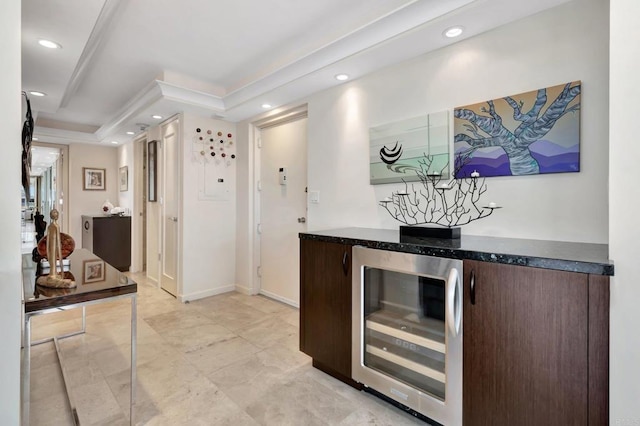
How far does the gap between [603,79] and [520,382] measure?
1.48 m

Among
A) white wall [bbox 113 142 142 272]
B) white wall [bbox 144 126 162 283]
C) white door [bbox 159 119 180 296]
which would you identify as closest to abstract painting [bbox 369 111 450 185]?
white door [bbox 159 119 180 296]

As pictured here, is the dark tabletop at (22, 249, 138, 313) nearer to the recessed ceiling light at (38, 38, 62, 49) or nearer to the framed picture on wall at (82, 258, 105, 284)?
the framed picture on wall at (82, 258, 105, 284)

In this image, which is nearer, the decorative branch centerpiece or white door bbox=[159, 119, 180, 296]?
the decorative branch centerpiece

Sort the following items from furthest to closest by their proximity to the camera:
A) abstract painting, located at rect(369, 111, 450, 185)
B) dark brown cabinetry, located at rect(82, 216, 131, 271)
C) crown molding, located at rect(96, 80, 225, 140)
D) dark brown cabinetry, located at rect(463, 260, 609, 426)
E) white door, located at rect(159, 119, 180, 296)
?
dark brown cabinetry, located at rect(82, 216, 131, 271), white door, located at rect(159, 119, 180, 296), crown molding, located at rect(96, 80, 225, 140), abstract painting, located at rect(369, 111, 450, 185), dark brown cabinetry, located at rect(463, 260, 609, 426)

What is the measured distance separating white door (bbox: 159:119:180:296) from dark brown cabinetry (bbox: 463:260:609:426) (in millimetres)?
3326

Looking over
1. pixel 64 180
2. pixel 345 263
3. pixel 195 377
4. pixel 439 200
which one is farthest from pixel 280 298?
pixel 64 180

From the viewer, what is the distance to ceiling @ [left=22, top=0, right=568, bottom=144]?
1897 millimetres

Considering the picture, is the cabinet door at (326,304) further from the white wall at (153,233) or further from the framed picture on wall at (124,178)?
the framed picture on wall at (124,178)

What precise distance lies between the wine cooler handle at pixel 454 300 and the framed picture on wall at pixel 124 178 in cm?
557

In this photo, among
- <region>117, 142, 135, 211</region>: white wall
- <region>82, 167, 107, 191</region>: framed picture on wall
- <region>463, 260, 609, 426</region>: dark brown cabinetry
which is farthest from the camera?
<region>82, 167, 107, 191</region>: framed picture on wall

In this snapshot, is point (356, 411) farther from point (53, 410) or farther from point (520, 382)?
point (53, 410)

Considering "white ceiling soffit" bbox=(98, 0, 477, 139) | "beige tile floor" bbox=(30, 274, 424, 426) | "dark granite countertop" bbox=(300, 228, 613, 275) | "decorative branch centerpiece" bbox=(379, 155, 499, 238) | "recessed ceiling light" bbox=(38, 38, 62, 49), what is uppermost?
"recessed ceiling light" bbox=(38, 38, 62, 49)

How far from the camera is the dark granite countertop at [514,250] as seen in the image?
3.79ft

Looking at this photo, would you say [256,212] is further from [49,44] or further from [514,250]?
[514,250]
